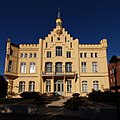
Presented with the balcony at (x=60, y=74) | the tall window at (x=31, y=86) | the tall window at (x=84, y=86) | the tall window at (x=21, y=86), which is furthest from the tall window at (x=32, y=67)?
the tall window at (x=84, y=86)

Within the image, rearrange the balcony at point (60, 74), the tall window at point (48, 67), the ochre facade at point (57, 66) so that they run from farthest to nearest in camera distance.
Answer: the tall window at point (48, 67) < the ochre facade at point (57, 66) < the balcony at point (60, 74)

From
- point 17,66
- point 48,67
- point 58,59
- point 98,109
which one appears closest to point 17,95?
point 17,66

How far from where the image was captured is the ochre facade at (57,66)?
119ft

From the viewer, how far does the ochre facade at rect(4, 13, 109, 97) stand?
36281 mm

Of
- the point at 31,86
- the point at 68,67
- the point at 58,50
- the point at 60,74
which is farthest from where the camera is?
the point at 58,50

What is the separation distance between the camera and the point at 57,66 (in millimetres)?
37938

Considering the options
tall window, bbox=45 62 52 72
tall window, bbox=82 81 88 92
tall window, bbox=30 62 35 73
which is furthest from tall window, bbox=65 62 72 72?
tall window, bbox=30 62 35 73

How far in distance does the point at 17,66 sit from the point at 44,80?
285 inches

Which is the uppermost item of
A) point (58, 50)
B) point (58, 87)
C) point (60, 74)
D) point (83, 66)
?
point (58, 50)

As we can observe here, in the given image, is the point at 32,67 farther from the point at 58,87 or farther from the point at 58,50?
the point at 58,87

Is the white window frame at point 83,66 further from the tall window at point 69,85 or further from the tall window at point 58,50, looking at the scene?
the tall window at point 58,50

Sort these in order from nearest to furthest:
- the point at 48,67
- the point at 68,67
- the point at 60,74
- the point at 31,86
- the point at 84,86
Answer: the point at 60,74
the point at 84,86
the point at 31,86
the point at 68,67
the point at 48,67

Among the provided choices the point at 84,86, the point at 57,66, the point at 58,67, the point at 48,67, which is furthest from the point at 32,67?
the point at 84,86

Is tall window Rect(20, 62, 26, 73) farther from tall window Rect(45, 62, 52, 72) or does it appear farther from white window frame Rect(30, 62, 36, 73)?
tall window Rect(45, 62, 52, 72)
